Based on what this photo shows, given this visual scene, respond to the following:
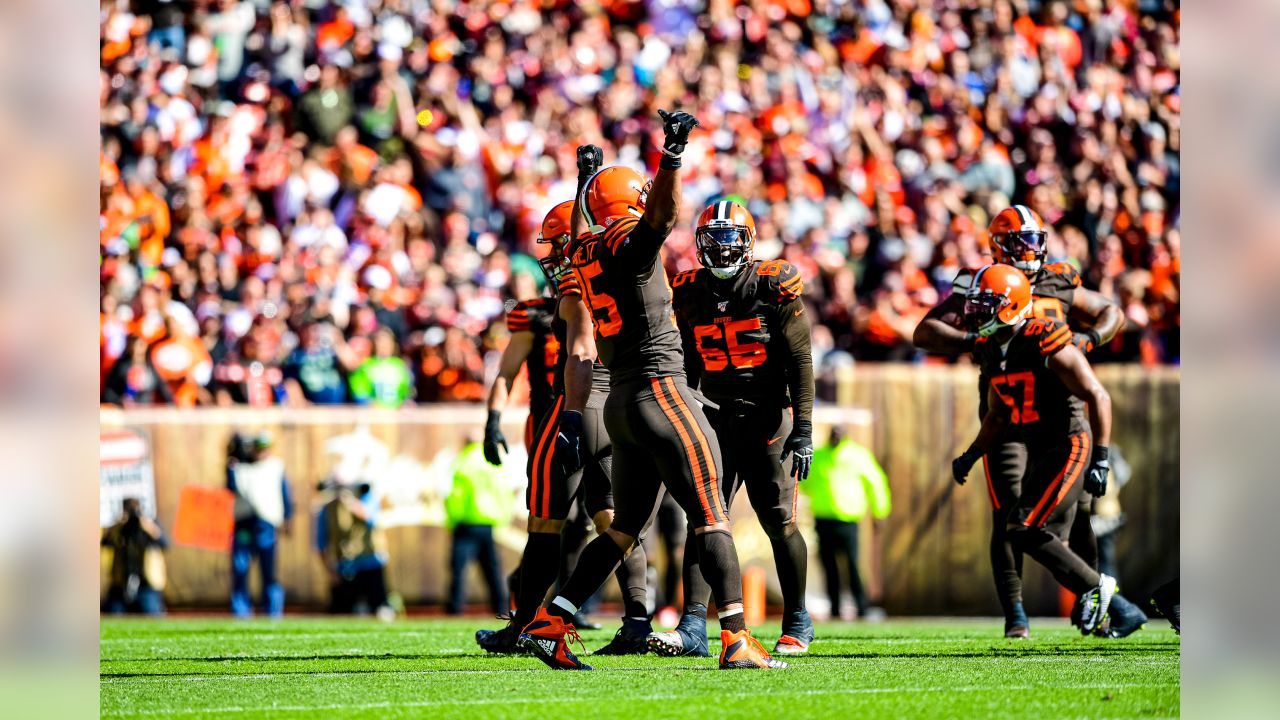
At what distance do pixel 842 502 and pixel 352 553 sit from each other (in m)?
4.16

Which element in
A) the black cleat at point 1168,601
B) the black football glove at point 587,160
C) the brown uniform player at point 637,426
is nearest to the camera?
the brown uniform player at point 637,426

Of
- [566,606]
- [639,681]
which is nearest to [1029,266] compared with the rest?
[566,606]

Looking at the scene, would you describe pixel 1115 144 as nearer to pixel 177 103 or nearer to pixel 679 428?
pixel 177 103

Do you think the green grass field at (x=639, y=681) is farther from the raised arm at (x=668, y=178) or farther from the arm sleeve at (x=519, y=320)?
the raised arm at (x=668, y=178)

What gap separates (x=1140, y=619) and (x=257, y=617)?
745cm

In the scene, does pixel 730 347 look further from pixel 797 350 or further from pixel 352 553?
pixel 352 553

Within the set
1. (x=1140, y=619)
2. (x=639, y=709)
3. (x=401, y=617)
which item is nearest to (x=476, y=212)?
(x=401, y=617)

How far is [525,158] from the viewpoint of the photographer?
61.3 ft

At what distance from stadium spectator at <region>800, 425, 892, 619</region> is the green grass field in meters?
3.73

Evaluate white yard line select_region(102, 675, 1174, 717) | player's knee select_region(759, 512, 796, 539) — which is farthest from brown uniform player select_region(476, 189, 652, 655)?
white yard line select_region(102, 675, 1174, 717)

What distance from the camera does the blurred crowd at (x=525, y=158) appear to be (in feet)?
52.4

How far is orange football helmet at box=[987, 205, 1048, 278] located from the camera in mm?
10234

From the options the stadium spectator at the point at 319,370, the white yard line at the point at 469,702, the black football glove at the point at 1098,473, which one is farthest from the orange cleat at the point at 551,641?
the stadium spectator at the point at 319,370

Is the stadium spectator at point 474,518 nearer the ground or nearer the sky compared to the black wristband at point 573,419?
nearer the ground
